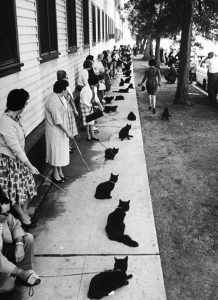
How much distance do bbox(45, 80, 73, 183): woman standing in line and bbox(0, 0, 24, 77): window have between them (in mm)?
737

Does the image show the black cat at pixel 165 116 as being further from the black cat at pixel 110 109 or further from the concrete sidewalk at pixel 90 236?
the concrete sidewalk at pixel 90 236

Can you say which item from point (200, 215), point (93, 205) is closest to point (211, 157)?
point (200, 215)

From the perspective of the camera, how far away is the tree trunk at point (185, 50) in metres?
13.0

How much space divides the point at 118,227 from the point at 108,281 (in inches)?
45.2

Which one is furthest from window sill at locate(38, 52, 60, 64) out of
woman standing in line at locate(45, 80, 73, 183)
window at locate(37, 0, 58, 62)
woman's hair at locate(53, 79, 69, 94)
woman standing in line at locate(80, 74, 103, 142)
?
woman's hair at locate(53, 79, 69, 94)

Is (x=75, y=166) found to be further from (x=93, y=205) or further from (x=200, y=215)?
(x=200, y=215)

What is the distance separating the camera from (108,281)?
3.54 metres

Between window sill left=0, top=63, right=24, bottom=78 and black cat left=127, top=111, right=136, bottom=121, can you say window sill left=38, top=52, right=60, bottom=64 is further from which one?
black cat left=127, top=111, right=136, bottom=121

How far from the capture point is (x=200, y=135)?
9.73m

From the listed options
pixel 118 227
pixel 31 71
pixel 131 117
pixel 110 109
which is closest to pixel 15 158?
pixel 118 227

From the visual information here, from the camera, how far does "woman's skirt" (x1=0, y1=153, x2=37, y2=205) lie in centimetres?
421

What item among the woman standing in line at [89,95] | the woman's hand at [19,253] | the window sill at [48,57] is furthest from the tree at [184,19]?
the woman's hand at [19,253]

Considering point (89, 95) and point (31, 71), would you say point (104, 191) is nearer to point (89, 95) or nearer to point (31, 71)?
point (31, 71)

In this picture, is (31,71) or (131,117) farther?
(131,117)
